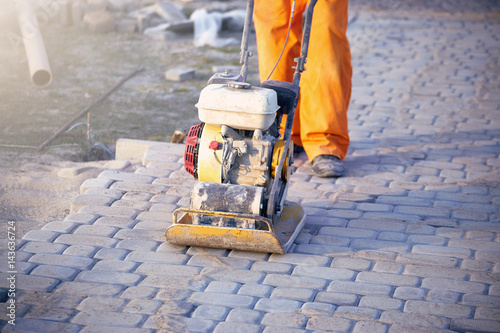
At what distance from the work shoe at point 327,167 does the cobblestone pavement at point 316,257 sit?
0.06 metres

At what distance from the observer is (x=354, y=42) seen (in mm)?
9406

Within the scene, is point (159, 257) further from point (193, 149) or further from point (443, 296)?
point (443, 296)

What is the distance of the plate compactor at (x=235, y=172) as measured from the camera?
3.54m

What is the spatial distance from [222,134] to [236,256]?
28.9 inches

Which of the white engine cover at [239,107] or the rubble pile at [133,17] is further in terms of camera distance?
the rubble pile at [133,17]

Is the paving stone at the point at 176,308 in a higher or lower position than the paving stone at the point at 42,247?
lower

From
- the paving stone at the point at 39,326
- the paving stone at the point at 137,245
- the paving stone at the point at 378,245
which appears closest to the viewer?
the paving stone at the point at 39,326

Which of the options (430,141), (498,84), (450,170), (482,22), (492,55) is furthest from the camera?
(482,22)

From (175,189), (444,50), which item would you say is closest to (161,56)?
(444,50)

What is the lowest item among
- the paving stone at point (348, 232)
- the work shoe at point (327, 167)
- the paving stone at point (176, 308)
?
the paving stone at point (176, 308)

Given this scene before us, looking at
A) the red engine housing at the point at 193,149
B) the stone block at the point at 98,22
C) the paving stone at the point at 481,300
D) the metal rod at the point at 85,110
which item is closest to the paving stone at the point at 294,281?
the paving stone at the point at 481,300

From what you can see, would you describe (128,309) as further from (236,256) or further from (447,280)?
(447,280)

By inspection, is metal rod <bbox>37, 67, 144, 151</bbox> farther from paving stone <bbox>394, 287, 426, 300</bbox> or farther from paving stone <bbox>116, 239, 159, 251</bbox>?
paving stone <bbox>394, 287, 426, 300</bbox>

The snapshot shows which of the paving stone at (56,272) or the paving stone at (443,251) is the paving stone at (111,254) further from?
the paving stone at (443,251)
